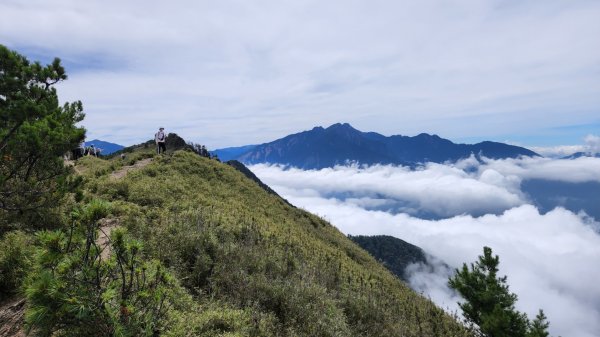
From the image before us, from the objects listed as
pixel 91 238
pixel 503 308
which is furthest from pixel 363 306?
pixel 503 308

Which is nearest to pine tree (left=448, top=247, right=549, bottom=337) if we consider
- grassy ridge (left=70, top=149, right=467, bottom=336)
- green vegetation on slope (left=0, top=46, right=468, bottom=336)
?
grassy ridge (left=70, top=149, right=467, bottom=336)

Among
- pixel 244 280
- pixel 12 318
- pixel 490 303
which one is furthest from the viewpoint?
pixel 490 303

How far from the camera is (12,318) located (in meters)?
6.93

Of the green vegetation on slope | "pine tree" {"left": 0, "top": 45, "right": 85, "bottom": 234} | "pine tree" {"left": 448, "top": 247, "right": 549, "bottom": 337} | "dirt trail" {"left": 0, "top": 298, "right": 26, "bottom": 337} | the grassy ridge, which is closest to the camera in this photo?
the green vegetation on slope

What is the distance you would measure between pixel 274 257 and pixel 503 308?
27.1m

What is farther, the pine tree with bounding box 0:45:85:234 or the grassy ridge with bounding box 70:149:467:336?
the pine tree with bounding box 0:45:85:234

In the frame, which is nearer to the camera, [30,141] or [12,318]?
[12,318]

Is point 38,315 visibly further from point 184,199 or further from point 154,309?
point 184,199

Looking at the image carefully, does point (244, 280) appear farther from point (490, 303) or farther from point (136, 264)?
point (490, 303)

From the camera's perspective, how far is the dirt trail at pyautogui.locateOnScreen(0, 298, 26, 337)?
659cm

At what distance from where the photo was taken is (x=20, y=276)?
26.8 ft

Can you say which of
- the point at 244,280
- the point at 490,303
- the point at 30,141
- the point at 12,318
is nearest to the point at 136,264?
the point at 12,318

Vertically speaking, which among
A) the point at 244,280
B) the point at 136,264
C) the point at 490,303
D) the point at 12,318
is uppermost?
the point at 136,264

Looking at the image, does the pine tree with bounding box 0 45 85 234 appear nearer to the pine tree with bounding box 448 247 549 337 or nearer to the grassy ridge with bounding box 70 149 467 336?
the grassy ridge with bounding box 70 149 467 336
